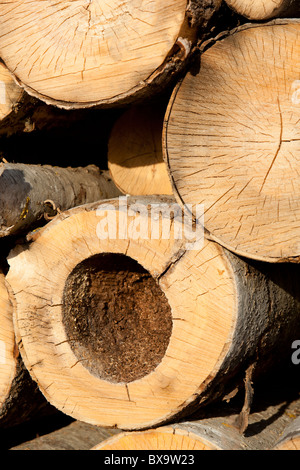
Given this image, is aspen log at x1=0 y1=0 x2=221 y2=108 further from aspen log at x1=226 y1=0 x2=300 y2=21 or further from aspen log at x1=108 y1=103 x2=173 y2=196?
aspen log at x1=108 y1=103 x2=173 y2=196

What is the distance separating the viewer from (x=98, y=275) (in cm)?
212

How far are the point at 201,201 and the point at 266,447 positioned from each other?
878 millimetres

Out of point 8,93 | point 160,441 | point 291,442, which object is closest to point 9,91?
point 8,93

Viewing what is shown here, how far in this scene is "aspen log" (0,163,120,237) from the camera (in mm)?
1967

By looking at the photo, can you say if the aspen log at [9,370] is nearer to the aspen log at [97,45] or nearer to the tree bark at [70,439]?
the tree bark at [70,439]

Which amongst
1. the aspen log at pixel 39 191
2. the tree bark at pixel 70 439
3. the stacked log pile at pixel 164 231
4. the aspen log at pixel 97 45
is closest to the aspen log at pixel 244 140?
the stacked log pile at pixel 164 231

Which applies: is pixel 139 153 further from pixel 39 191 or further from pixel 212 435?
pixel 212 435

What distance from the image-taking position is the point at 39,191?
2105mm

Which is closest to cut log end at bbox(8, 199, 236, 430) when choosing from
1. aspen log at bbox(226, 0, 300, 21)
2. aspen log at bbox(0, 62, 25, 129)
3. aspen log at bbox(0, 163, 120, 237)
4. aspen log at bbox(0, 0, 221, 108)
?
aspen log at bbox(0, 163, 120, 237)

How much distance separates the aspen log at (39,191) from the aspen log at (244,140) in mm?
592

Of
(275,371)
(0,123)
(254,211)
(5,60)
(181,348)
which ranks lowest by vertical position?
(275,371)

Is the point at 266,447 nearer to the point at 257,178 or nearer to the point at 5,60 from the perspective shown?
the point at 257,178
